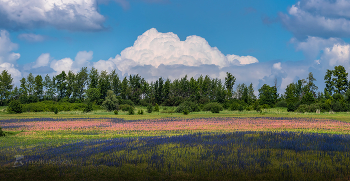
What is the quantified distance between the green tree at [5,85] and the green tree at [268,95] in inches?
4035

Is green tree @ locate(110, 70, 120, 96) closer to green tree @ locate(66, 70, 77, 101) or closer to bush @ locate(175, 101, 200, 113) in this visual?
green tree @ locate(66, 70, 77, 101)

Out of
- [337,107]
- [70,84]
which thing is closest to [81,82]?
[70,84]

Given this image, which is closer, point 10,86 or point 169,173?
point 169,173

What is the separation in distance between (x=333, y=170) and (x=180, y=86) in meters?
114

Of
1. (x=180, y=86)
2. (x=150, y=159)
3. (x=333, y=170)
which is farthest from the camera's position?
(x=180, y=86)

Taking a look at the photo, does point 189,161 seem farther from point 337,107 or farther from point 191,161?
point 337,107

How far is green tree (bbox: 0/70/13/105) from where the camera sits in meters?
102

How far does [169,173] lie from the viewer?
33.3 feet

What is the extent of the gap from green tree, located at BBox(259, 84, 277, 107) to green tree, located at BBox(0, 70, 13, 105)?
10249 centimetres

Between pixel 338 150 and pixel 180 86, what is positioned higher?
pixel 180 86

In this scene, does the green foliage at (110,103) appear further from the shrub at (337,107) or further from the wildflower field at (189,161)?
the wildflower field at (189,161)

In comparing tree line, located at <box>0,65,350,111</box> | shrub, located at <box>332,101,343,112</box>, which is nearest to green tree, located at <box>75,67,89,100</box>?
tree line, located at <box>0,65,350,111</box>

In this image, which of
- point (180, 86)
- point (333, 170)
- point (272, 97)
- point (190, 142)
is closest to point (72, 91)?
point (180, 86)

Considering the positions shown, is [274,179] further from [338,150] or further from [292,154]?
[338,150]
